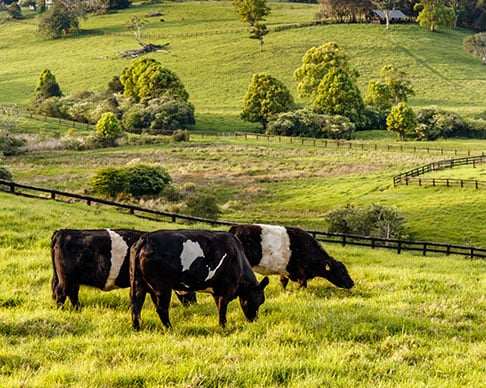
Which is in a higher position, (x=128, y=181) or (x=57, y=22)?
(x=57, y=22)

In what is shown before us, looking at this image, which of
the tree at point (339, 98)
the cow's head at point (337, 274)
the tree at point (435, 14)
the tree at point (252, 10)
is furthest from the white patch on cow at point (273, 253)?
the tree at point (435, 14)

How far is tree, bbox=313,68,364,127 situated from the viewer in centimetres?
8369

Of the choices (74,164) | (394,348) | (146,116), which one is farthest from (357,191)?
(146,116)

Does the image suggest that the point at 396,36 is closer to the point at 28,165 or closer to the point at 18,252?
the point at 28,165

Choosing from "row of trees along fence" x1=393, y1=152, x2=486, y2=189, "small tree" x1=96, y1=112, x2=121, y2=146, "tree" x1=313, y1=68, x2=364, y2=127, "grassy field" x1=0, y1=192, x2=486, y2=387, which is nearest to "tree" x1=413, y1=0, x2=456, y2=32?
"tree" x1=313, y1=68, x2=364, y2=127

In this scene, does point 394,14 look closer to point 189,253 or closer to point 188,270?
point 189,253

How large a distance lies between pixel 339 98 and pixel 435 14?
62074mm

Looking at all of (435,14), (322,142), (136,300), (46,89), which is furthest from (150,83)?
(136,300)

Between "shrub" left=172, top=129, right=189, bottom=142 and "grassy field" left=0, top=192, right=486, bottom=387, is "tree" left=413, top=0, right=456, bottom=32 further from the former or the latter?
"grassy field" left=0, top=192, right=486, bottom=387

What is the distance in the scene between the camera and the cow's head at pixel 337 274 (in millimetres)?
13344

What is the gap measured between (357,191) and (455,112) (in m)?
50.2

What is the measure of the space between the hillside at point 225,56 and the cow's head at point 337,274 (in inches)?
2844

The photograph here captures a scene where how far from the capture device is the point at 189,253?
947 centimetres

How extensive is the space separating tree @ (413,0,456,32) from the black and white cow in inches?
5160
